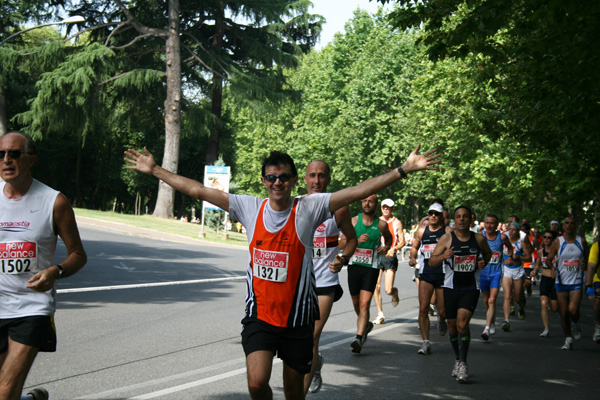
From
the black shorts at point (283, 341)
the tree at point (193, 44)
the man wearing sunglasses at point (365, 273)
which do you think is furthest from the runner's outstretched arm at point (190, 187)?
the tree at point (193, 44)

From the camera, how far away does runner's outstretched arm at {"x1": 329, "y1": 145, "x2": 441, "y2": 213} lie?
4992 millimetres

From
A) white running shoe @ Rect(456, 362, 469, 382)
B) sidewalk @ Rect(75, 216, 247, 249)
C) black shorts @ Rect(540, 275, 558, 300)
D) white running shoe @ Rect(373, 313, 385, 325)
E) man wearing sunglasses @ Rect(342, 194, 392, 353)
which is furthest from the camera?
sidewalk @ Rect(75, 216, 247, 249)

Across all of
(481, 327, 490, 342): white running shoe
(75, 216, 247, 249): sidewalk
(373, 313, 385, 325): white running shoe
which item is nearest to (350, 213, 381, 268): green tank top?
(481, 327, 490, 342): white running shoe

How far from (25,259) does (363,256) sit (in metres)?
5.71

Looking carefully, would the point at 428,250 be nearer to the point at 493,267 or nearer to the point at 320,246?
the point at 493,267

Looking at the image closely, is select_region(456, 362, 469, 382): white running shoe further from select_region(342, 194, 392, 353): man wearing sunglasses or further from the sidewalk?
the sidewalk

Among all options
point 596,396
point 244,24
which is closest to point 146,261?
point 596,396

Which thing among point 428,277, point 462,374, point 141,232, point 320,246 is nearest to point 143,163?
point 320,246

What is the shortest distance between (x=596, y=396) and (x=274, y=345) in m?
4.26

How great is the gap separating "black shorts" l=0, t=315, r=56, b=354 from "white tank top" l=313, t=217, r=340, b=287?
118 inches

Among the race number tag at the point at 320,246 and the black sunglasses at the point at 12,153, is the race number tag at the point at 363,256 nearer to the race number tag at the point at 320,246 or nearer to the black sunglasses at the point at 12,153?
the race number tag at the point at 320,246

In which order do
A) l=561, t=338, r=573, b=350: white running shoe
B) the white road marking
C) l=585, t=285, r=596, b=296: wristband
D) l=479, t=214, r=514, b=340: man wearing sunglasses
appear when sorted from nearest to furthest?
l=585, t=285, r=596, b=296: wristband, l=561, t=338, r=573, b=350: white running shoe, l=479, t=214, r=514, b=340: man wearing sunglasses, the white road marking

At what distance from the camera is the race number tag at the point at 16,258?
187 inches

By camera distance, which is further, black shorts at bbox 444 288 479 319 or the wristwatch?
black shorts at bbox 444 288 479 319
